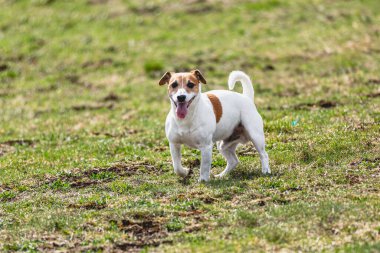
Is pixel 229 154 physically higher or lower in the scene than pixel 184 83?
lower

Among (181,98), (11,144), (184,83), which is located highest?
(184,83)

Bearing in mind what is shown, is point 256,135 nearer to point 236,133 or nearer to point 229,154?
point 236,133

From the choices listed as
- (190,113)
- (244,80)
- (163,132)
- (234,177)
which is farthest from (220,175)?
(163,132)

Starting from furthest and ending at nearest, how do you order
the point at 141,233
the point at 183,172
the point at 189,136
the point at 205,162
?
the point at 183,172 < the point at 205,162 < the point at 189,136 < the point at 141,233

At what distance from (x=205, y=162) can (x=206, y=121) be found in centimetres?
67

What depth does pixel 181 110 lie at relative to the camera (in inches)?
462

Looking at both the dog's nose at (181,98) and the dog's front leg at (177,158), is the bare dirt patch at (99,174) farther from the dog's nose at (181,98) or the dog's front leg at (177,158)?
the dog's nose at (181,98)

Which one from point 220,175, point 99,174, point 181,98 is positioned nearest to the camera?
point 181,98

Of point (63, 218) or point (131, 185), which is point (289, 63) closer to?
point (131, 185)

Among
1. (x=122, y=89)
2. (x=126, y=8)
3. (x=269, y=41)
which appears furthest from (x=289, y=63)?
(x=126, y=8)

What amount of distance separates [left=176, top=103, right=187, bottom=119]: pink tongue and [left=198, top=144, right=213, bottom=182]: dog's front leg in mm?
725

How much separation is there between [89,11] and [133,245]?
2691 cm

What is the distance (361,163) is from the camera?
41.3 feet

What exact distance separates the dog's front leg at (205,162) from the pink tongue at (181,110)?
0.73 metres
